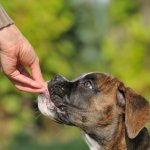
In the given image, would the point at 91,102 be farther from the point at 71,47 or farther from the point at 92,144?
the point at 71,47

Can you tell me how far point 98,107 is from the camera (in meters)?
7.55

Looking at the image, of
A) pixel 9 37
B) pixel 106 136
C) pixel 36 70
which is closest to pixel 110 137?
pixel 106 136

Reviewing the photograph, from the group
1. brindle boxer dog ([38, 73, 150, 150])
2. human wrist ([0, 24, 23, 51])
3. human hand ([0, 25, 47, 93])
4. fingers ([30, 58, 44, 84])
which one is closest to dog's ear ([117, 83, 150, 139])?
brindle boxer dog ([38, 73, 150, 150])

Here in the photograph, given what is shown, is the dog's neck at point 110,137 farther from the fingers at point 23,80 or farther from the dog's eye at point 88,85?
the fingers at point 23,80

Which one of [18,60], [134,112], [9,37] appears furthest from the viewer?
[134,112]

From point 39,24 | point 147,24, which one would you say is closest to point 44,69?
point 39,24

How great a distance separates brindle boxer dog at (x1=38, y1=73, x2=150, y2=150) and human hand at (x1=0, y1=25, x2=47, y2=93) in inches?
16.9

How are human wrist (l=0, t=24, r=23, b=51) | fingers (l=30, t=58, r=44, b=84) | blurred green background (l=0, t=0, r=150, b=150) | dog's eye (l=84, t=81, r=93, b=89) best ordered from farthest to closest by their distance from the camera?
blurred green background (l=0, t=0, r=150, b=150) < dog's eye (l=84, t=81, r=93, b=89) < fingers (l=30, t=58, r=44, b=84) < human wrist (l=0, t=24, r=23, b=51)

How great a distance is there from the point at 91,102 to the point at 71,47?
8961 mm

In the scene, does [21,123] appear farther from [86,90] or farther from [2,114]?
[86,90]

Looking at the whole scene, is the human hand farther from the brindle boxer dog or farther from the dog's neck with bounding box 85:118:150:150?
the dog's neck with bounding box 85:118:150:150

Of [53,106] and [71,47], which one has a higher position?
[53,106]

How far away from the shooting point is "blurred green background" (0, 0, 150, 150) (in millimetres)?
15250

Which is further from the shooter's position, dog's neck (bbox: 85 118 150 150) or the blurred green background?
the blurred green background
